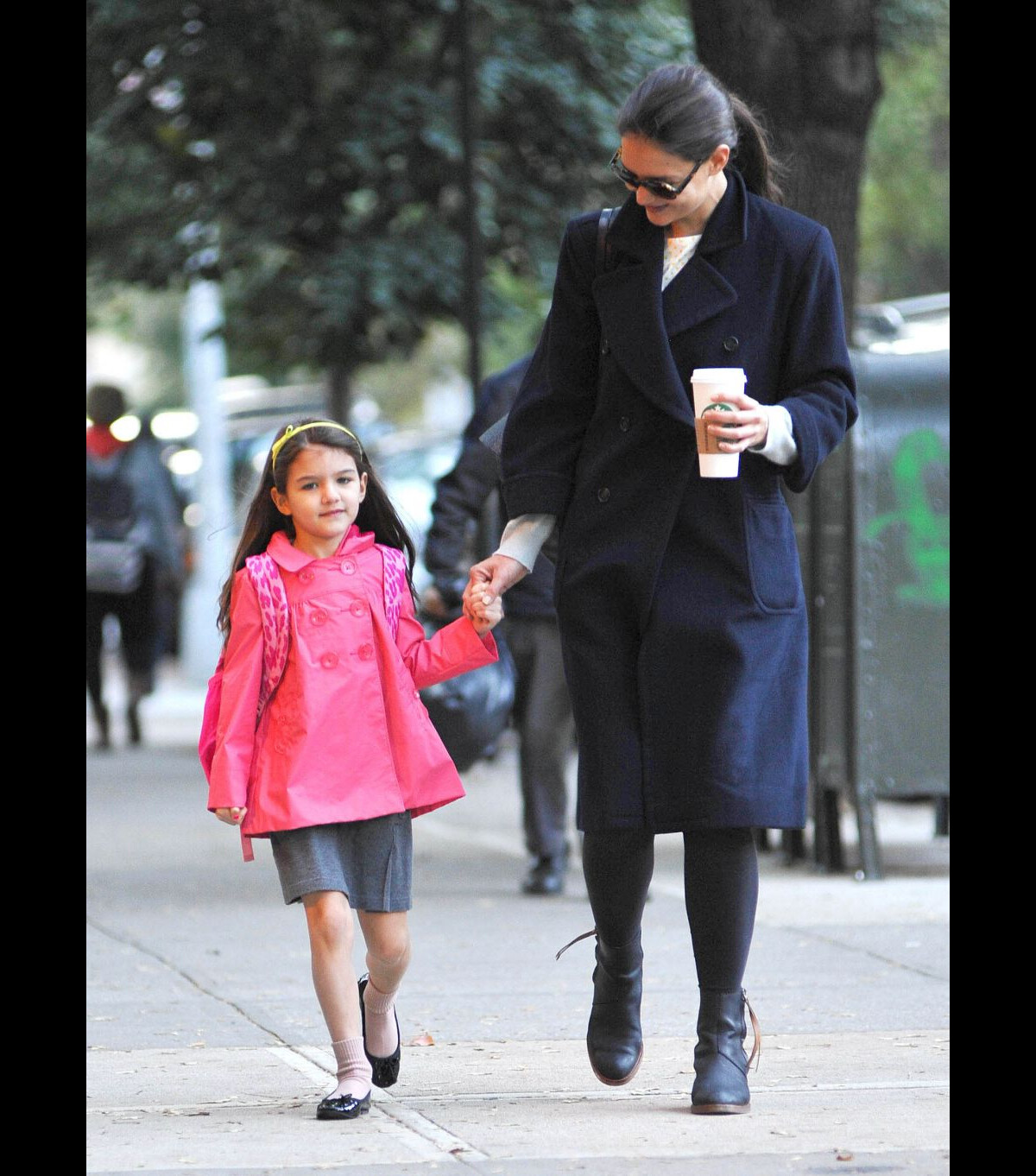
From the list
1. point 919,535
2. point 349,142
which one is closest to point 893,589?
point 919,535

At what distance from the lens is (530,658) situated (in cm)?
782

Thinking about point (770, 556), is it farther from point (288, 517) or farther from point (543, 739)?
point (543, 739)

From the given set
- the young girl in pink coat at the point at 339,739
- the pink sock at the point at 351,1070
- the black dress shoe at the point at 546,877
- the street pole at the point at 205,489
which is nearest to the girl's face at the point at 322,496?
the young girl in pink coat at the point at 339,739

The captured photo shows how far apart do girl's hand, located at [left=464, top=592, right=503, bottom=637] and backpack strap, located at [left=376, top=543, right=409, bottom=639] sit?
0.62ft

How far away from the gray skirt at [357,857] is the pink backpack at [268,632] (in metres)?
0.23

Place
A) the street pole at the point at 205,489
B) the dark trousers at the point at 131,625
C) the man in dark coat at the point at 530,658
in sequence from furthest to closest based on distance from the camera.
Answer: the street pole at the point at 205,489 → the dark trousers at the point at 131,625 → the man in dark coat at the point at 530,658

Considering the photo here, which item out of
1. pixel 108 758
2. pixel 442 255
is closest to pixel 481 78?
pixel 442 255

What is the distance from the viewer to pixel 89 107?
Answer: 12523 millimetres

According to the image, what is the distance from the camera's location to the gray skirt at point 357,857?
4.35 metres

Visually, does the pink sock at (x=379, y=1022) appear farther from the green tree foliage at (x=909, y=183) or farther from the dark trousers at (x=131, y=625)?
the green tree foliage at (x=909, y=183)

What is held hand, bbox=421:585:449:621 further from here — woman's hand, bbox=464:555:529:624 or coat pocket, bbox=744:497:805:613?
coat pocket, bbox=744:497:805:613

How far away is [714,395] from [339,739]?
1.02 m

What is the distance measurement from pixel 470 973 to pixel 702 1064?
6.42 ft

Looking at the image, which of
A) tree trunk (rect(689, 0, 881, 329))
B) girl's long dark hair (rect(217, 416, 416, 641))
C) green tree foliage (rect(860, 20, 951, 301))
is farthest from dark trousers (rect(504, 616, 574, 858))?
green tree foliage (rect(860, 20, 951, 301))
